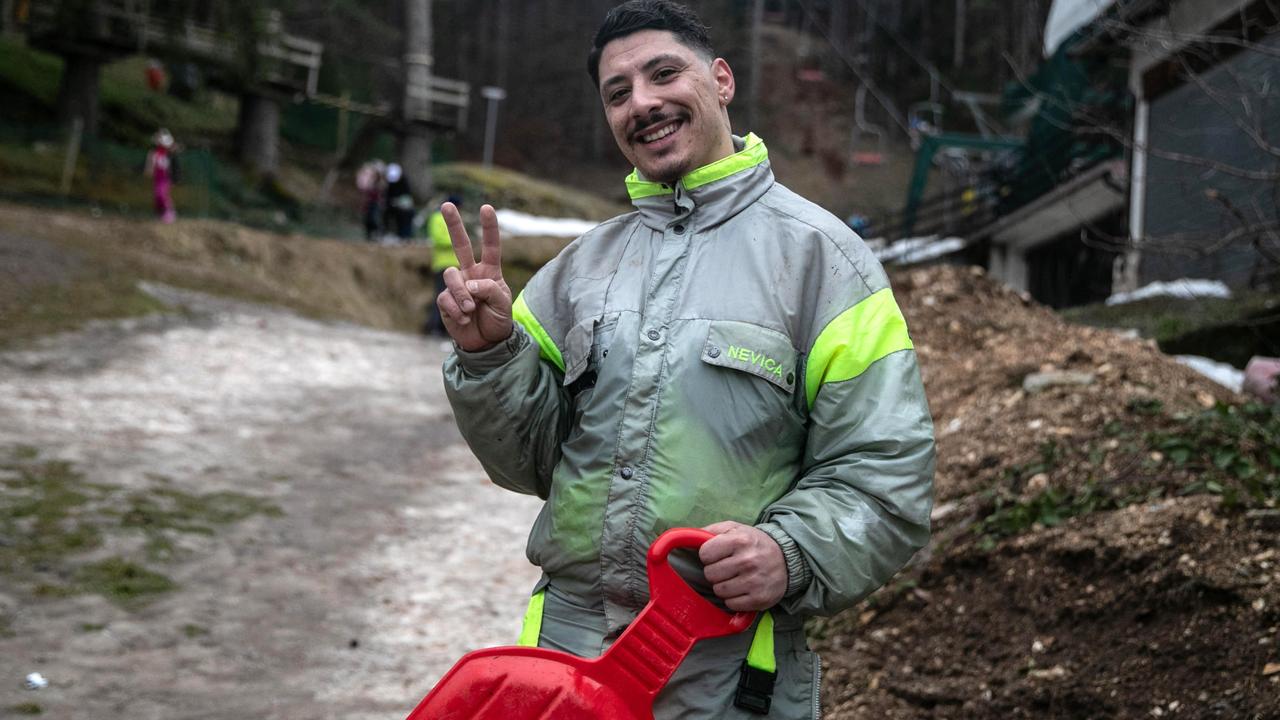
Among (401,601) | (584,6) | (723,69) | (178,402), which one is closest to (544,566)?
(723,69)

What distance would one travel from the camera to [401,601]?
6.86 metres

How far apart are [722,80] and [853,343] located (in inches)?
28.1

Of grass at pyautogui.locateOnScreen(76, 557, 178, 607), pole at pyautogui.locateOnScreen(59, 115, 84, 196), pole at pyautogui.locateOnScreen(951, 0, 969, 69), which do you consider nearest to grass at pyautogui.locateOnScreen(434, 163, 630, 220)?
pole at pyautogui.locateOnScreen(59, 115, 84, 196)

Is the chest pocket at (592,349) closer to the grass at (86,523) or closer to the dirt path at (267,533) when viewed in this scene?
the dirt path at (267,533)

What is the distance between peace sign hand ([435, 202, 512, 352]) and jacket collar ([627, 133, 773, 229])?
329 mm

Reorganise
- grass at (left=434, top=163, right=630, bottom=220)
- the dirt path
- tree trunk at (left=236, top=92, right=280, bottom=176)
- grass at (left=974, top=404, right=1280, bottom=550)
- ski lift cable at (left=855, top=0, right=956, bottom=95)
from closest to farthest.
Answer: grass at (left=974, top=404, right=1280, bottom=550) < the dirt path < ski lift cable at (left=855, top=0, right=956, bottom=95) < tree trunk at (left=236, top=92, right=280, bottom=176) < grass at (left=434, top=163, right=630, bottom=220)

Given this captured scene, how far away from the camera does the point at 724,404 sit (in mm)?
2438

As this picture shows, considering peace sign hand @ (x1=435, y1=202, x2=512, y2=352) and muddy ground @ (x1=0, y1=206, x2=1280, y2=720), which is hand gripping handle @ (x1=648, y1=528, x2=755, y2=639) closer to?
peace sign hand @ (x1=435, y1=202, x2=512, y2=352)

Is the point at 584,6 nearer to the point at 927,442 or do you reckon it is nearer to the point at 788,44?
the point at 788,44

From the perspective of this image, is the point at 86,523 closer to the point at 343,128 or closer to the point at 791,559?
the point at 791,559

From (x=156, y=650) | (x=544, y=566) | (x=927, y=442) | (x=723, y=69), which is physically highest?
(x=723, y=69)

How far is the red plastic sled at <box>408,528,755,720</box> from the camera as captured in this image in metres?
2.30

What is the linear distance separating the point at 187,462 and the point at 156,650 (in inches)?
145

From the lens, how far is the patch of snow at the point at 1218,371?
8688mm
